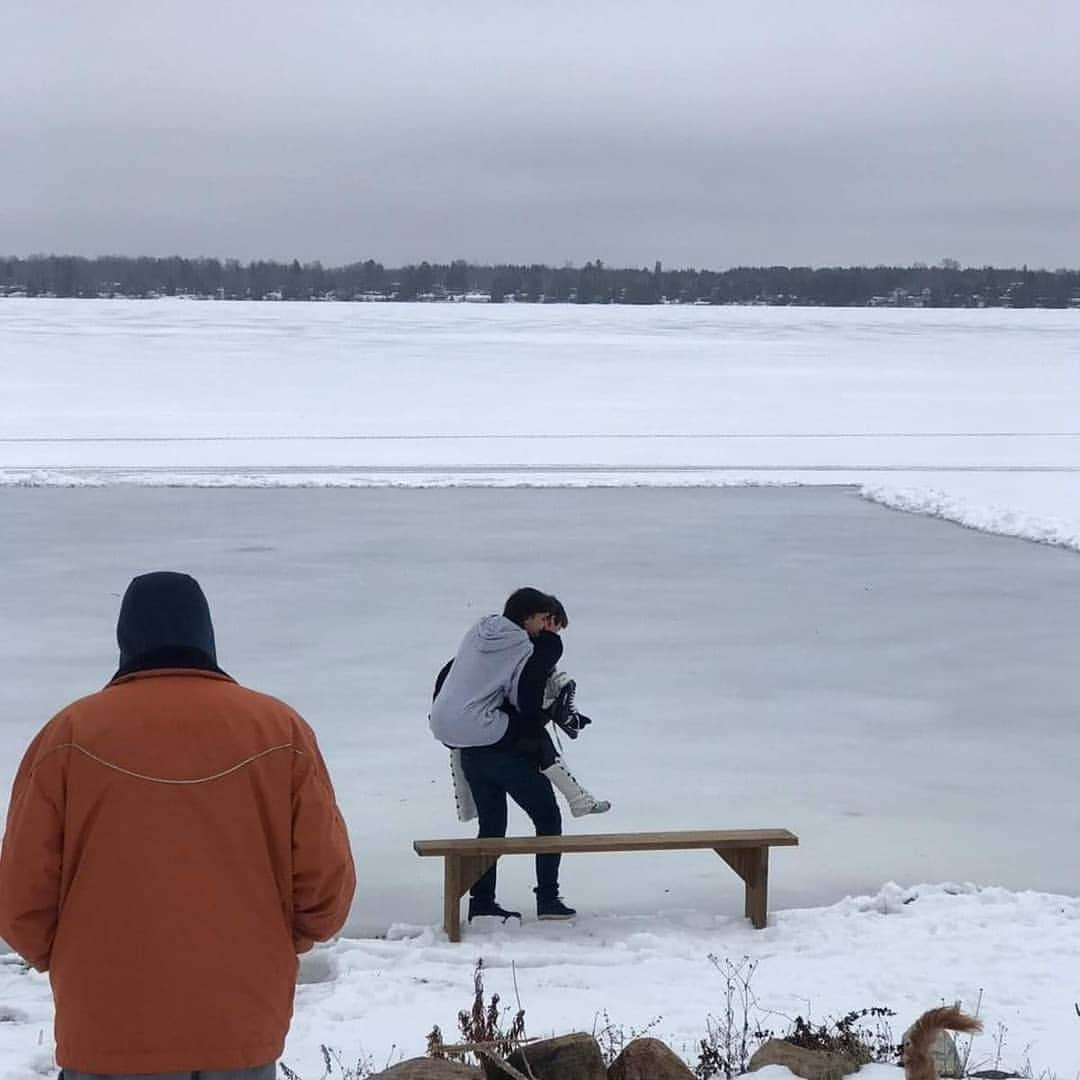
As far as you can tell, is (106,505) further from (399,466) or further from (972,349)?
(972,349)

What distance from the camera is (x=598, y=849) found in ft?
17.0

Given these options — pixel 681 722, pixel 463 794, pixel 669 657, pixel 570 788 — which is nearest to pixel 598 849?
pixel 570 788

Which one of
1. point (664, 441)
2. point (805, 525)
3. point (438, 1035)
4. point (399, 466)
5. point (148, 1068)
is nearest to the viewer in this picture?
point (148, 1068)

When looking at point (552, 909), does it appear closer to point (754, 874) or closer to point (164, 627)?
point (754, 874)

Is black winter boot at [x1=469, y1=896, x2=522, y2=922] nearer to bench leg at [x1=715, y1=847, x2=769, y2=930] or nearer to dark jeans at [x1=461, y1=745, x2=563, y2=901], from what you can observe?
dark jeans at [x1=461, y1=745, x2=563, y2=901]

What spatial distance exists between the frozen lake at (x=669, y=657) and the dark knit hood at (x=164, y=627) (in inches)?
116

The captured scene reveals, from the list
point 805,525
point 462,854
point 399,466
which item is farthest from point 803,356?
point 462,854

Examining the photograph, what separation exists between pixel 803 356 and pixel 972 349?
280 inches

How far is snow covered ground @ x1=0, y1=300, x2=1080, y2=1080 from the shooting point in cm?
480

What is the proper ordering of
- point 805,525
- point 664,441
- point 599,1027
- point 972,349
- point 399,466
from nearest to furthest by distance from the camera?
point 599,1027
point 805,525
point 399,466
point 664,441
point 972,349

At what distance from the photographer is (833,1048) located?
3953mm

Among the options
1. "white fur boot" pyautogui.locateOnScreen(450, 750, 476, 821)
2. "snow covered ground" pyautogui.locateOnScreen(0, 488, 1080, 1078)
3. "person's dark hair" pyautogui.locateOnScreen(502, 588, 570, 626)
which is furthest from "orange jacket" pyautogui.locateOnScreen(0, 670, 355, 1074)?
"white fur boot" pyautogui.locateOnScreen(450, 750, 476, 821)

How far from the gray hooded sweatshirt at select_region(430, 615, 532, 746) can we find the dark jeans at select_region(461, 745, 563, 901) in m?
0.07

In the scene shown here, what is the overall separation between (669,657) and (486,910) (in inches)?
156
